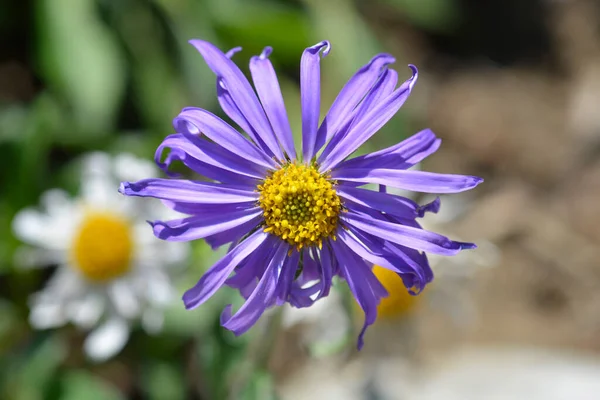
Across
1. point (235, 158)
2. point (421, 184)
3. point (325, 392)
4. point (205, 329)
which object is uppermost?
point (421, 184)

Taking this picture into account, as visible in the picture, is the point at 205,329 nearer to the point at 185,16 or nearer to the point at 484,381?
the point at 484,381

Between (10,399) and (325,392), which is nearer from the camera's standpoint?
(10,399)

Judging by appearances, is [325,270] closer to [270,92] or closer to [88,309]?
[270,92]

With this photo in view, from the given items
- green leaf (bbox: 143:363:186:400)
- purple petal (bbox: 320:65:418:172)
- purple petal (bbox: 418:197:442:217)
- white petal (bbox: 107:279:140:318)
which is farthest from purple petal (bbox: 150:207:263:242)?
green leaf (bbox: 143:363:186:400)

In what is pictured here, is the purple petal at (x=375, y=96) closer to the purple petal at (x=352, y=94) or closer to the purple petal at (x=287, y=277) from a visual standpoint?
the purple petal at (x=352, y=94)

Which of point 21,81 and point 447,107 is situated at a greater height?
point 447,107

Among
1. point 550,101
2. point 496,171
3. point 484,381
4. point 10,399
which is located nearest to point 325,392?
point 484,381

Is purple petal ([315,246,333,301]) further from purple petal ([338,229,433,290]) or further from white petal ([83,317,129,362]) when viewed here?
white petal ([83,317,129,362])

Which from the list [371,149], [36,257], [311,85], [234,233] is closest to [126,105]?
[36,257]
